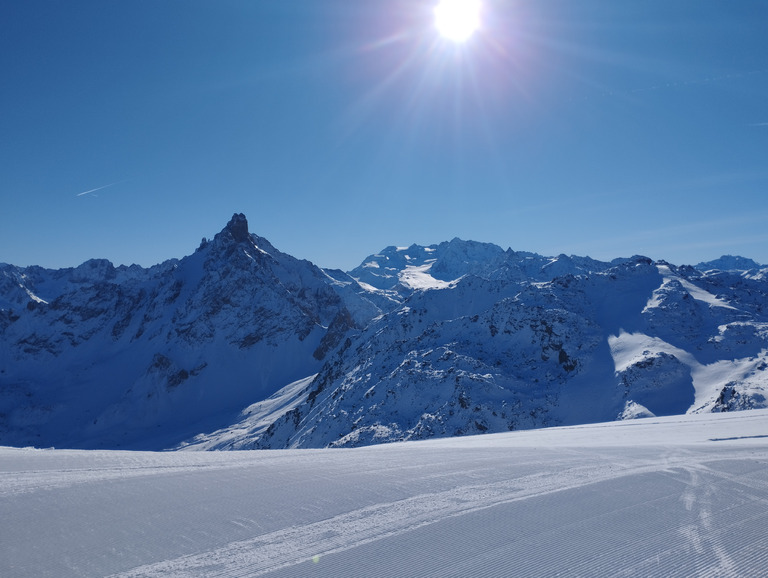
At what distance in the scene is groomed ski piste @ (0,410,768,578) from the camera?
577cm

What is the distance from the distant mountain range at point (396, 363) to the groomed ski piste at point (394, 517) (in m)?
34.0

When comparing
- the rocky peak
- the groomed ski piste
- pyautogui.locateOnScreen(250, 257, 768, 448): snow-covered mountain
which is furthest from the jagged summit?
the groomed ski piste

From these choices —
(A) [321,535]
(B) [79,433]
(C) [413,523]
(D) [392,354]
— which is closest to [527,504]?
(C) [413,523]

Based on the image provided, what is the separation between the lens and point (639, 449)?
1317 centimetres

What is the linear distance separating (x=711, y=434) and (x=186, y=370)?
14477cm

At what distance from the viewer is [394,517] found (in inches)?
289

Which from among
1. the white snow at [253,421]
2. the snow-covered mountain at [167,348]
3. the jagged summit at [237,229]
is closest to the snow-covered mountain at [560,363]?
the white snow at [253,421]

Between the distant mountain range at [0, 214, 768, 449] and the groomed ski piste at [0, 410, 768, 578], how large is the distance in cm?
3401

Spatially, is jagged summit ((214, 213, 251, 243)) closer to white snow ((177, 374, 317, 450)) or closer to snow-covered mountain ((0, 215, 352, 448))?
snow-covered mountain ((0, 215, 352, 448))

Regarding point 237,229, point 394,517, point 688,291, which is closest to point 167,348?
point 237,229

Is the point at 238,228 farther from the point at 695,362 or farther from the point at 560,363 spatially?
the point at 695,362

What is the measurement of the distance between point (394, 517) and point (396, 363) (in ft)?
182

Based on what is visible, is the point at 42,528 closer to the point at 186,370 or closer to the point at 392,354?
the point at 392,354

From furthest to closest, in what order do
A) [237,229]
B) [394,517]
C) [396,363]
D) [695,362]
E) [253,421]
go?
[237,229] < [253,421] < [396,363] < [695,362] < [394,517]
